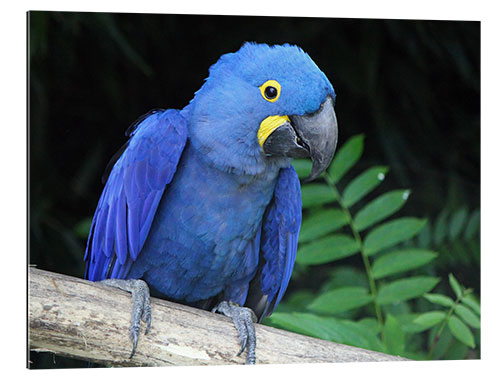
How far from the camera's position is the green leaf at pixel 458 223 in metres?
2.49

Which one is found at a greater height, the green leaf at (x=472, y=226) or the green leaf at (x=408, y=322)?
the green leaf at (x=472, y=226)

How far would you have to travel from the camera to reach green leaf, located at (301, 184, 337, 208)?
230 cm

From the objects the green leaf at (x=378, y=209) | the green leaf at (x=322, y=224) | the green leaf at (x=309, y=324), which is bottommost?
the green leaf at (x=309, y=324)

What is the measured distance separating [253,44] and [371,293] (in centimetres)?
102

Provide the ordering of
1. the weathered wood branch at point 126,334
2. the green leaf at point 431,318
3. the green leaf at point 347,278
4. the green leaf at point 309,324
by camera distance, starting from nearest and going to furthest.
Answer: the weathered wood branch at point 126,334
the green leaf at point 309,324
the green leaf at point 431,318
the green leaf at point 347,278

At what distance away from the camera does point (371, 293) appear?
7.70 ft

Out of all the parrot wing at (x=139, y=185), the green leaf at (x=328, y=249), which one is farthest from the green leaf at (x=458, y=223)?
the parrot wing at (x=139, y=185)

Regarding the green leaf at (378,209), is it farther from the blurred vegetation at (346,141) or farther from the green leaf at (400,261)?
the green leaf at (400,261)

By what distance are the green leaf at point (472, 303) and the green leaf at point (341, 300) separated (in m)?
0.34

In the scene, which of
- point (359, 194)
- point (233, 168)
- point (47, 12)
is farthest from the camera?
point (359, 194)

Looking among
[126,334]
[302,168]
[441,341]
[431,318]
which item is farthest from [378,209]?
[126,334]

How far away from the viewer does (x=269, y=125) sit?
1.78 metres

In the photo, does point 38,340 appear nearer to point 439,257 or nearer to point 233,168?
point 233,168
